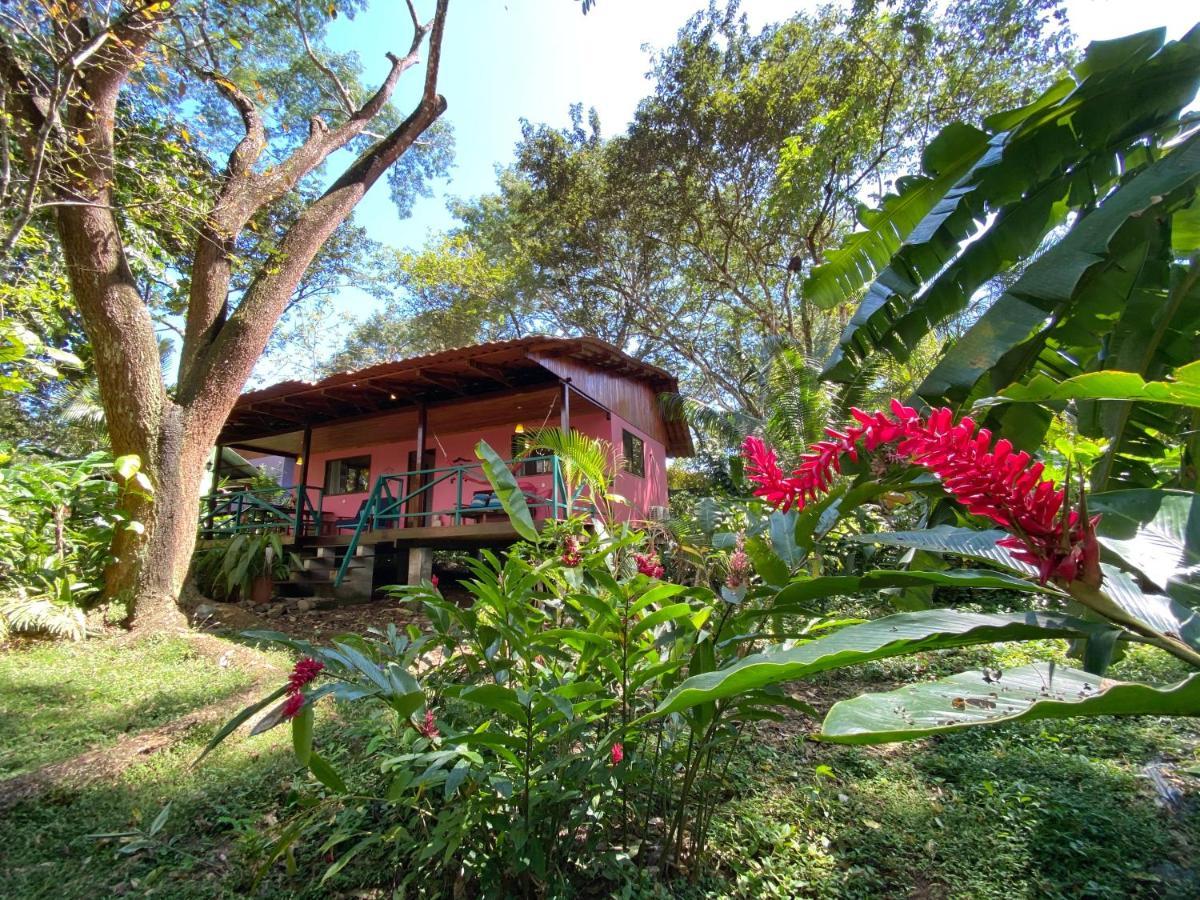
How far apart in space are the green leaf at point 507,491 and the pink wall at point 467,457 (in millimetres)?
7757

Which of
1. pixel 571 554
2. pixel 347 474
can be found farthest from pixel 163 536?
pixel 347 474

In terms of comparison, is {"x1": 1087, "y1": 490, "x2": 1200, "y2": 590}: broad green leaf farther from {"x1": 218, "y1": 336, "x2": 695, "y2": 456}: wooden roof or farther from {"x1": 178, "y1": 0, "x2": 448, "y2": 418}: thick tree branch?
{"x1": 178, "y1": 0, "x2": 448, "y2": 418}: thick tree branch

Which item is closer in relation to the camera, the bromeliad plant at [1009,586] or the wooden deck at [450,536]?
the bromeliad plant at [1009,586]

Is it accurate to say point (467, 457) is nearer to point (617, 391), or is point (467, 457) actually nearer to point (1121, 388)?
point (617, 391)

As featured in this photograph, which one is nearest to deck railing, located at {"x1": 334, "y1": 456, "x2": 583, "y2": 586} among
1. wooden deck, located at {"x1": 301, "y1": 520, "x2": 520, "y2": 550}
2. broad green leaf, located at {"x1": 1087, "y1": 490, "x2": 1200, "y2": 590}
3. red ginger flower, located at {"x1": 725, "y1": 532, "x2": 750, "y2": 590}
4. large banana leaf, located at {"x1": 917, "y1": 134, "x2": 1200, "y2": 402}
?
wooden deck, located at {"x1": 301, "y1": 520, "x2": 520, "y2": 550}

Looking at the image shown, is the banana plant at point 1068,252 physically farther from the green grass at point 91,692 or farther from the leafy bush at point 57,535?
the leafy bush at point 57,535

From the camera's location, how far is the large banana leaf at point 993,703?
724mm

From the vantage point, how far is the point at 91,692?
4.33m

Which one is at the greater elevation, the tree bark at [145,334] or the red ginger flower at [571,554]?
the tree bark at [145,334]

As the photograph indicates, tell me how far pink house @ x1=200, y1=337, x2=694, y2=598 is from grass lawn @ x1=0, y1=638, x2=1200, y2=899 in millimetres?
4068

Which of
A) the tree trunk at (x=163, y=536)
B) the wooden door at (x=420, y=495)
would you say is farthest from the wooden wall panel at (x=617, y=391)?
the tree trunk at (x=163, y=536)

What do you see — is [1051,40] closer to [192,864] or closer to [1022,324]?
[1022,324]

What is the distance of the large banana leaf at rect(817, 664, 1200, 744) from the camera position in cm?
72

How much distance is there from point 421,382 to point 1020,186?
855 centimetres
